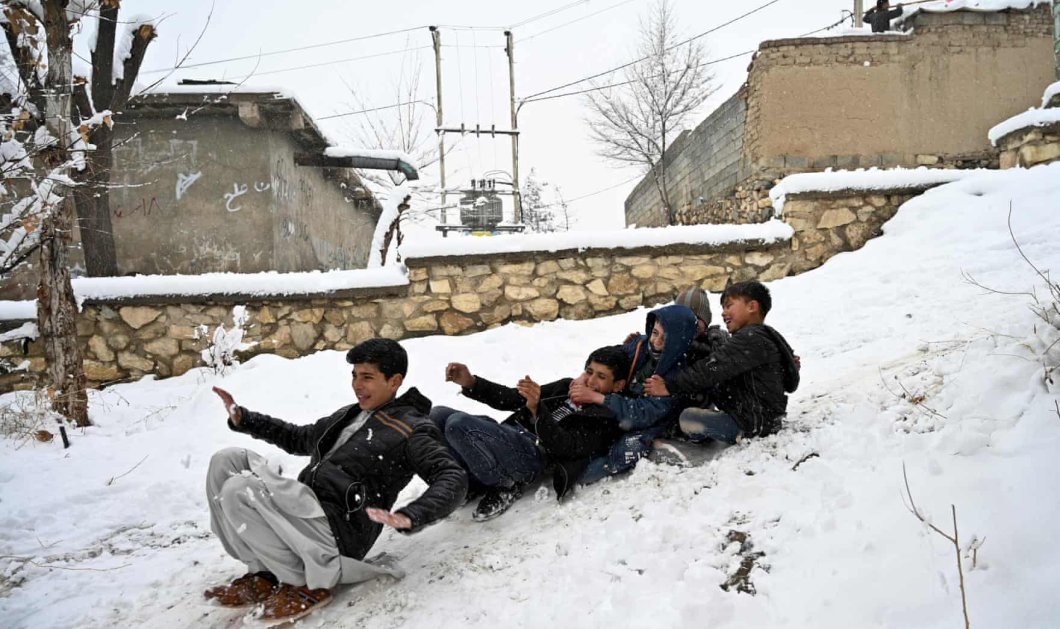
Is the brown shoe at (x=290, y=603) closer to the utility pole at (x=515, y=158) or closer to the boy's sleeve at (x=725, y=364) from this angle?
the boy's sleeve at (x=725, y=364)

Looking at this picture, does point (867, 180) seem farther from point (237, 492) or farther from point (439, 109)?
point (439, 109)

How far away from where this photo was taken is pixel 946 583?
1.67 m

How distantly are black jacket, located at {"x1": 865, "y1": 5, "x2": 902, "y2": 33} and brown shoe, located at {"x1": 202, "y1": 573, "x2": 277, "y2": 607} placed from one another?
12.7 m

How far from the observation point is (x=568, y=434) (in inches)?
120

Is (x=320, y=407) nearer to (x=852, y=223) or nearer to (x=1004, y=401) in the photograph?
(x=1004, y=401)

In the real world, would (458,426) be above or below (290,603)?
above

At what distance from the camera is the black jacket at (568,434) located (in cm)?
303

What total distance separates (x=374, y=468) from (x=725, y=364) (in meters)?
1.59

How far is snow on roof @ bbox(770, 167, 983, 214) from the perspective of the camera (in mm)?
6949

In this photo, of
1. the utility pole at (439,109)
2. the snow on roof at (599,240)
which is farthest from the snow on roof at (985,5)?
the utility pole at (439,109)

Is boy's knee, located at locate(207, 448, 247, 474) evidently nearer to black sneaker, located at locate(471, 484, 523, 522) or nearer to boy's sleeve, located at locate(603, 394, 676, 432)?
black sneaker, located at locate(471, 484, 523, 522)

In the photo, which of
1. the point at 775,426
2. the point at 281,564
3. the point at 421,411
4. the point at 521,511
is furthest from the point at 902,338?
the point at 281,564

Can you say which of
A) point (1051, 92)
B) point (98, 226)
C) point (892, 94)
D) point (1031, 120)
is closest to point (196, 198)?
point (98, 226)

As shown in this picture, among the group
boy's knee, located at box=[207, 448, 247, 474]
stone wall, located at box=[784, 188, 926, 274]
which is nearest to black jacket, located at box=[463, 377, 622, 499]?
boy's knee, located at box=[207, 448, 247, 474]
